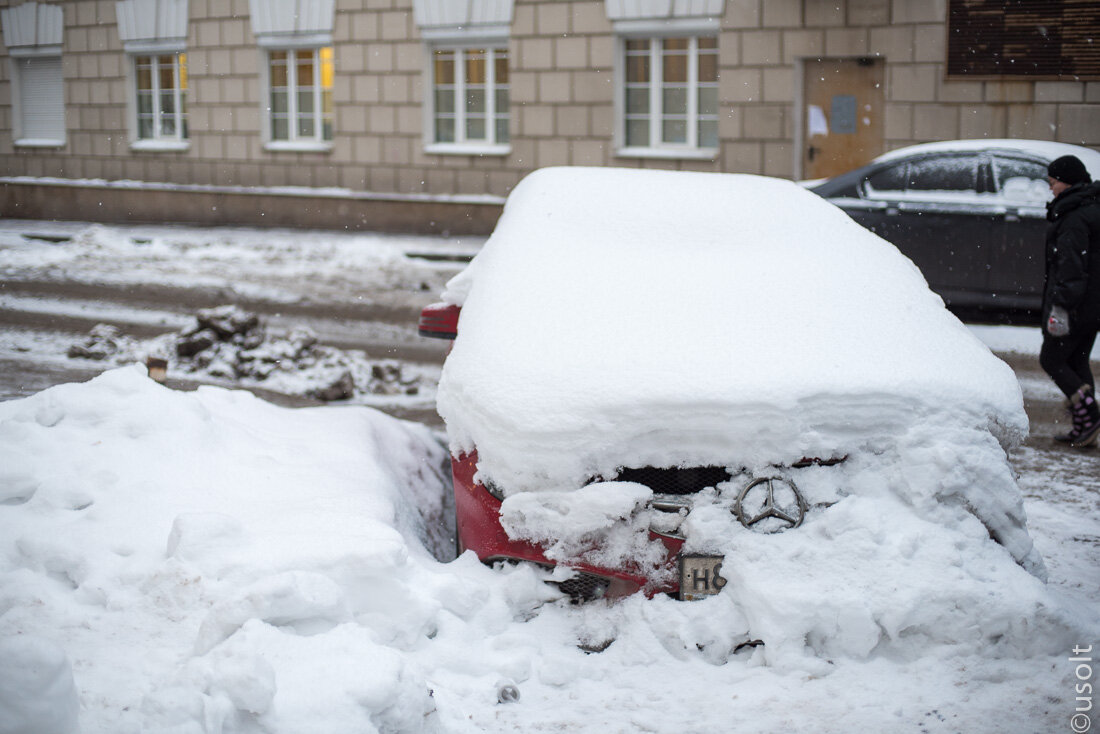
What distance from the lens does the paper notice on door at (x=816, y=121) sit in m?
13.3

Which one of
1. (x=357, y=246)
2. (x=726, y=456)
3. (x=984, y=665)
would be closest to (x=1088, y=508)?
(x=984, y=665)

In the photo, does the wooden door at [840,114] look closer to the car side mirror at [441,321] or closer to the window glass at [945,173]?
the window glass at [945,173]

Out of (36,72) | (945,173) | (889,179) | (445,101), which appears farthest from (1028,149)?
(36,72)

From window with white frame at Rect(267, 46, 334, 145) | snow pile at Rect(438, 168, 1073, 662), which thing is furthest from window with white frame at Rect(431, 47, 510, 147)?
snow pile at Rect(438, 168, 1073, 662)

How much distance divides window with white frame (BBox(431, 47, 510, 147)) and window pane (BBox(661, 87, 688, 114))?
2360mm

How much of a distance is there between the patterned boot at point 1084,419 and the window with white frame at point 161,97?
15004mm

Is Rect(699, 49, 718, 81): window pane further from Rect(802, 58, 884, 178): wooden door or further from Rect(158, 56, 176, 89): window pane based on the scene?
Rect(158, 56, 176, 89): window pane

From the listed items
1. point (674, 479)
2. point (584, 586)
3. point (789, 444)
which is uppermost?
point (789, 444)

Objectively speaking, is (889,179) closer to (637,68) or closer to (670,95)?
(670,95)

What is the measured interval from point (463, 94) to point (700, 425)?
1301 centimetres

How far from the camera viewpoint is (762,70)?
13.3m

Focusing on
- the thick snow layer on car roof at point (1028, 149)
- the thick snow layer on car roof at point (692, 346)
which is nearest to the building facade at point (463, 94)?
Answer: the thick snow layer on car roof at point (1028, 149)

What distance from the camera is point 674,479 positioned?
3.39m

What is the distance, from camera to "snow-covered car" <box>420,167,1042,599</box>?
10.9 feet
